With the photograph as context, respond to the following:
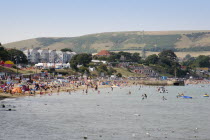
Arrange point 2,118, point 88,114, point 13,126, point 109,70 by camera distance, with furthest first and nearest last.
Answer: point 109,70 → point 88,114 → point 2,118 → point 13,126

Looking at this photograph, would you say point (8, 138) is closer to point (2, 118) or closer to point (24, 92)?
point (2, 118)

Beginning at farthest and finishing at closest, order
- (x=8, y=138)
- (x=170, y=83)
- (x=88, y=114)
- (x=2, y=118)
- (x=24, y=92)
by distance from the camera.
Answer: (x=170, y=83), (x=24, y=92), (x=88, y=114), (x=2, y=118), (x=8, y=138)

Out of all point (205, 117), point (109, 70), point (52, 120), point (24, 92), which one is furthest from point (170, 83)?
point (52, 120)

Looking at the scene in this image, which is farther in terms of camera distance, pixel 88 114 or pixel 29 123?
pixel 88 114

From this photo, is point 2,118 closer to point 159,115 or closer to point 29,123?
point 29,123

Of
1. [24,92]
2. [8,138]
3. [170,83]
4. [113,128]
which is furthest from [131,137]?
[170,83]

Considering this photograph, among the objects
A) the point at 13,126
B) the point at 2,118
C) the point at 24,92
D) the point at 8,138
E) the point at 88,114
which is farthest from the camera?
the point at 24,92

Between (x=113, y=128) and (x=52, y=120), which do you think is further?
(x=52, y=120)

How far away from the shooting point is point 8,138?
1443 inches

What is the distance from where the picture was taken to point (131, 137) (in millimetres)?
A: 38406

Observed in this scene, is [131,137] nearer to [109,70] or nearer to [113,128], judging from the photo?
[113,128]

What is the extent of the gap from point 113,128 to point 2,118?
46.9ft

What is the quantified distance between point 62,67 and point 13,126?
130780 millimetres

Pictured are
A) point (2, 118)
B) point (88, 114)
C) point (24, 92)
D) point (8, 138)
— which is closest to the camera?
point (8, 138)
